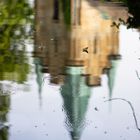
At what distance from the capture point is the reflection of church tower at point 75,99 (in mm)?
14173

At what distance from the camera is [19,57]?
19.8 m

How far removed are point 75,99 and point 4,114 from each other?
561cm

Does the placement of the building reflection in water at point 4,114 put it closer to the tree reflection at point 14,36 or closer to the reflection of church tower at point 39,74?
the reflection of church tower at point 39,74

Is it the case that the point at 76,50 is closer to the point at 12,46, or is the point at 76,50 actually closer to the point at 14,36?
the point at 12,46

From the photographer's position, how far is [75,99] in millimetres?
19156

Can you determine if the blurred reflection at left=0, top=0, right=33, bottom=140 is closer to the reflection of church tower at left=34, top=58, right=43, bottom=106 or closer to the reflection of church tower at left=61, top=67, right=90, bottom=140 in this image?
the reflection of church tower at left=34, top=58, right=43, bottom=106

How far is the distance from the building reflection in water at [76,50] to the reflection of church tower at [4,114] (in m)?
1.39

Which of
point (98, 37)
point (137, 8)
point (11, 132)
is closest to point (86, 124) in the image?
point (11, 132)

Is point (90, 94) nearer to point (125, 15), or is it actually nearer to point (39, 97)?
point (39, 97)

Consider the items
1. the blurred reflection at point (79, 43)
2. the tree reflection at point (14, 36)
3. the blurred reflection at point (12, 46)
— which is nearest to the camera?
the blurred reflection at point (12, 46)

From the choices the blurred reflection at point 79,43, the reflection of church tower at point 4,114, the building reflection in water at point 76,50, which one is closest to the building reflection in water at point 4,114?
the reflection of church tower at point 4,114

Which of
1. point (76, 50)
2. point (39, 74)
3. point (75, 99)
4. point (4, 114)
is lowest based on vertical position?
point (75, 99)

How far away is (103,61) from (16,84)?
44.3 feet

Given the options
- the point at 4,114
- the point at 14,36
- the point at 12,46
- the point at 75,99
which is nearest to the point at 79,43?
the point at 14,36
